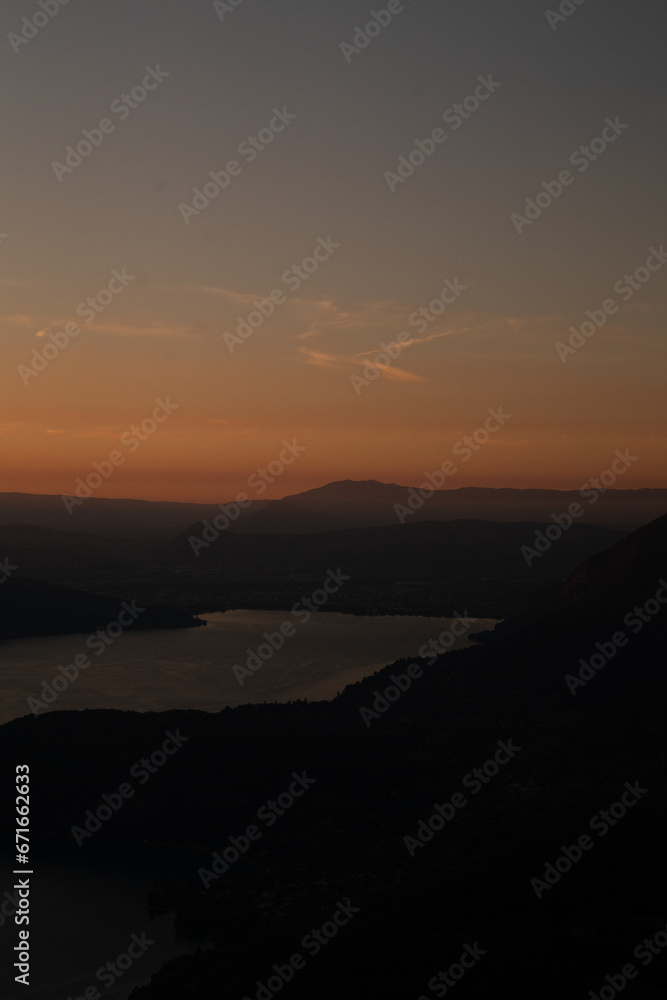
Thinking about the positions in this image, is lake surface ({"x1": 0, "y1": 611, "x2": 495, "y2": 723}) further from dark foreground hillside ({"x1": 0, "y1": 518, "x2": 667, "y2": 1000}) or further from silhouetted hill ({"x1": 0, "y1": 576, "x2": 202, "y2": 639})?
dark foreground hillside ({"x1": 0, "y1": 518, "x2": 667, "y2": 1000})

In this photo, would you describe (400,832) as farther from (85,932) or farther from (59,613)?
(59,613)

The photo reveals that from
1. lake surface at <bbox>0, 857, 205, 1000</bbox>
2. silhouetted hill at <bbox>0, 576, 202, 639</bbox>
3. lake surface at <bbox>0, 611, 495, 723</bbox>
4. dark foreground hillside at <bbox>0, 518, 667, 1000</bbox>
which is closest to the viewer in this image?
dark foreground hillside at <bbox>0, 518, 667, 1000</bbox>

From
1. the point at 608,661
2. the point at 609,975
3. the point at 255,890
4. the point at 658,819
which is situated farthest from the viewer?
the point at 608,661

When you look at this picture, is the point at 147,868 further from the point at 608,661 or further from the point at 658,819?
the point at 608,661

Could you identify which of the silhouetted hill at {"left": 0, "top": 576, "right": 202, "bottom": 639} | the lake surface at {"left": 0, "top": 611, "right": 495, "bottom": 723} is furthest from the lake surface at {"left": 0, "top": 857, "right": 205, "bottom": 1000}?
the silhouetted hill at {"left": 0, "top": 576, "right": 202, "bottom": 639}

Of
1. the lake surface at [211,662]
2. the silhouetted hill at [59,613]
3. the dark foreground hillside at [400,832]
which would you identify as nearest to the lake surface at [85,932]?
the dark foreground hillside at [400,832]

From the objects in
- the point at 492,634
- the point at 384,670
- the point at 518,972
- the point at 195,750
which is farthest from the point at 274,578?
the point at 518,972

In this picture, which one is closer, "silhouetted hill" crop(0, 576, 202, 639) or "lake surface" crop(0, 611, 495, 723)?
"lake surface" crop(0, 611, 495, 723)

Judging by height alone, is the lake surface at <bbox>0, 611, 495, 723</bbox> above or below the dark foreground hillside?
below
